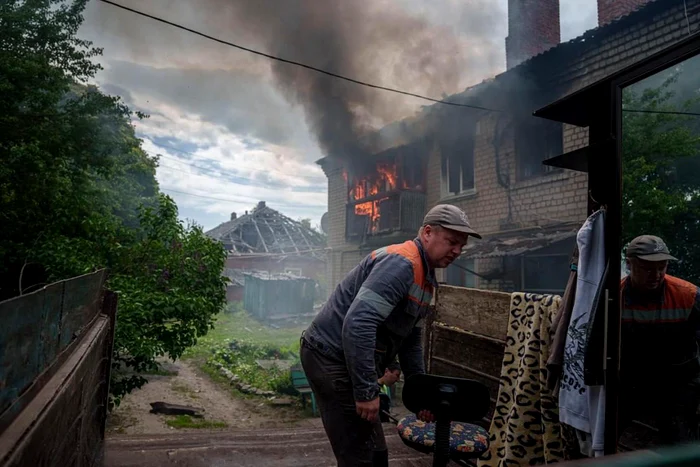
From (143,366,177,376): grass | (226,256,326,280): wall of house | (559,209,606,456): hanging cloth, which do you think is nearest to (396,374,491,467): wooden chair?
(559,209,606,456): hanging cloth

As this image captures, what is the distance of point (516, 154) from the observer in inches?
424

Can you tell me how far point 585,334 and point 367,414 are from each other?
4.40 feet

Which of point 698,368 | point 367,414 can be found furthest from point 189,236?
point 698,368

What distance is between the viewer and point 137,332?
16.0 feet

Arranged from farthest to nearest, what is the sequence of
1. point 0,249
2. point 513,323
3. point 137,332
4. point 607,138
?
point 0,249, point 137,332, point 513,323, point 607,138

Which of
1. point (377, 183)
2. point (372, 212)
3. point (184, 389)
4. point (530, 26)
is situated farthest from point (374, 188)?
point (184, 389)

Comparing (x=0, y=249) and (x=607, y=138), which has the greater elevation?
(x=607, y=138)

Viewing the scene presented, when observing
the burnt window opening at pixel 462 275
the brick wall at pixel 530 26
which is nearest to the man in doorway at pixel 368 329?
the burnt window opening at pixel 462 275

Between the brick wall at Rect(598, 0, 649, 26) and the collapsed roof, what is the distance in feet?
69.7

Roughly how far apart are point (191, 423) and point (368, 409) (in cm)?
614

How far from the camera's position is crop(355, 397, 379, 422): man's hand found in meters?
2.32

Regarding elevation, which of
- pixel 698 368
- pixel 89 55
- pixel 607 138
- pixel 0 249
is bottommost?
pixel 698 368

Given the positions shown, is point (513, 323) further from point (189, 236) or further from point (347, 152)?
point (347, 152)

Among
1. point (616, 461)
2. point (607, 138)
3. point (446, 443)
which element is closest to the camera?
point (616, 461)
